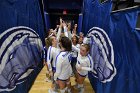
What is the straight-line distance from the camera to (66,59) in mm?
Answer: 3377

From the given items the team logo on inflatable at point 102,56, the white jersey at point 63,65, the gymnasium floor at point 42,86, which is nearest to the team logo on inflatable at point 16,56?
the gymnasium floor at point 42,86

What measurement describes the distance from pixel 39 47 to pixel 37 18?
85cm

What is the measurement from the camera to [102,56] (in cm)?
364

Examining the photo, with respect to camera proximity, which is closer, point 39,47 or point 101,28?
point 101,28

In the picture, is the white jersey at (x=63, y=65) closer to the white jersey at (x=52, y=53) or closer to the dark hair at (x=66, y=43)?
the dark hair at (x=66, y=43)

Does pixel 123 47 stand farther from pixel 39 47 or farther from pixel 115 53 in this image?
pixel 39 47

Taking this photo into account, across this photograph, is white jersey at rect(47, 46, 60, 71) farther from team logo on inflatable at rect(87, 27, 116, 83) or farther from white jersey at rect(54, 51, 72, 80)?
team logo on inflatable at rect(87, 27, 116, 83)

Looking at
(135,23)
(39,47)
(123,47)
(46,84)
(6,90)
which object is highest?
(135,23)

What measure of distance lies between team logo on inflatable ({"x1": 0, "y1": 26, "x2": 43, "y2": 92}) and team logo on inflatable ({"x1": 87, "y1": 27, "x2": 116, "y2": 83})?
150 cm

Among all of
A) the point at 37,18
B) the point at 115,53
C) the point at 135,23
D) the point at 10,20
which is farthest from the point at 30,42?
the point at 135,23

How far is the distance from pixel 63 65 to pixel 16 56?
936mm

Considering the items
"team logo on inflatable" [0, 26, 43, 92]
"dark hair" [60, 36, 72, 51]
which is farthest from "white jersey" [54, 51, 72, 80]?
"team logo on inflatable" [0, 26, 43, 92]

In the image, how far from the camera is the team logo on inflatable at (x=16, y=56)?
10.3 feet

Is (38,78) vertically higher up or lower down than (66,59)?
lower down
